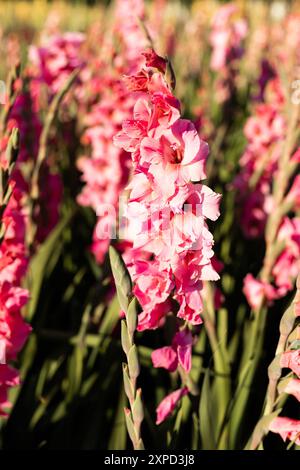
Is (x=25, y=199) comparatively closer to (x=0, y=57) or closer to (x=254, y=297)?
(x=254, y=297)

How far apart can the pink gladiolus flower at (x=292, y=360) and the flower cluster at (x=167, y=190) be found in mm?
121

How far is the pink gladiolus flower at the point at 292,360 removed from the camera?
0.71 m

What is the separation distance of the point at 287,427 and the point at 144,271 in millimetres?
292

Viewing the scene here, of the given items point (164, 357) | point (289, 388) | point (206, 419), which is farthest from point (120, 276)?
point (206, 419)

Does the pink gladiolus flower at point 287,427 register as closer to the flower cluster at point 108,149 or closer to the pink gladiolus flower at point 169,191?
the pink gladiolus flower at point 169,191

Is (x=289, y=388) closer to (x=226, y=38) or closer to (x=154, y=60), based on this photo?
(x=154, y=60)

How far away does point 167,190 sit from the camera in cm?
68

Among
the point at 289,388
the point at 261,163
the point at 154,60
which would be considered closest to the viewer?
the point at 154,60

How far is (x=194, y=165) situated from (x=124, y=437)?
0.62 m

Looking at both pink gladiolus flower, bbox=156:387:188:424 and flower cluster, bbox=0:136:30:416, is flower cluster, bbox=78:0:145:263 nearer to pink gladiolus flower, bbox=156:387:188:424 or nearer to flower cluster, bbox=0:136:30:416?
flower cluster, bbox=0:136:30:416

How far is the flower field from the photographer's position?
0.70 metres

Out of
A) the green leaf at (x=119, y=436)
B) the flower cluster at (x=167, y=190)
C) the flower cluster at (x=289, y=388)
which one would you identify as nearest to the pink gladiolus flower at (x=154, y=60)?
the flower cluster at (x=167, y=190)

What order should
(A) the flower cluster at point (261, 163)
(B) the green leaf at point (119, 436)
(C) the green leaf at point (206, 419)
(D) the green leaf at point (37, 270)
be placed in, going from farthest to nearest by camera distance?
1. (A) the flower cluster at point (261, 163)
2. (D) the green leaf at point (37, 270)
3. (B) the green leaf at point (119, 436)
4. (C) the green leaf at point (206, 419)

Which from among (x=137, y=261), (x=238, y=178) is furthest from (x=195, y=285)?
(x=238, y=178)
